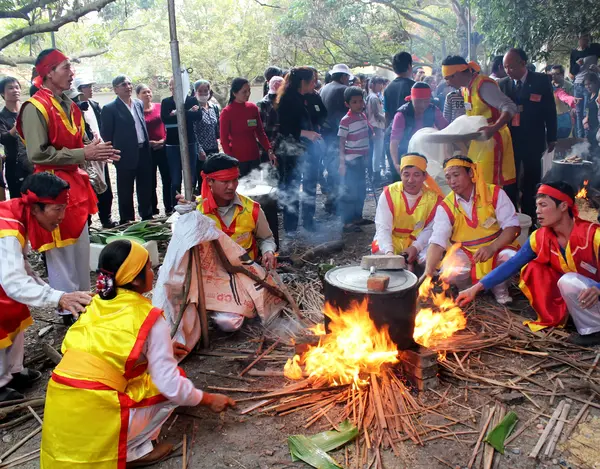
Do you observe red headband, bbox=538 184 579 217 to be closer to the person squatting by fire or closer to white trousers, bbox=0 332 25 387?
the person squatting by fire

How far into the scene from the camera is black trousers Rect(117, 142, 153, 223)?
279 inches

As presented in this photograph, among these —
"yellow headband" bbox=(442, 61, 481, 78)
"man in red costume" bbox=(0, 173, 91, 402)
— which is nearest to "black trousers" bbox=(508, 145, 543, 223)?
"yellow headband" bbox=(442, 61, 481, 78)

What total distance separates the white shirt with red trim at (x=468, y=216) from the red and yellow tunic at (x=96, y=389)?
2817 millimetres

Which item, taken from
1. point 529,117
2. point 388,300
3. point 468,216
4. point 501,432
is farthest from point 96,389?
point 529,117

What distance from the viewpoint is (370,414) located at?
3029 millimetres

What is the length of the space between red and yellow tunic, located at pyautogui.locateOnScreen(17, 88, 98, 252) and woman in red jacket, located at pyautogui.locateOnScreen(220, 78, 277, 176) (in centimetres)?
270

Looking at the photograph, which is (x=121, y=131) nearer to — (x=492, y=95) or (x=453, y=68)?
(x=453, y=68)

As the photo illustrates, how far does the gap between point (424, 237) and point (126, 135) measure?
13.8ft

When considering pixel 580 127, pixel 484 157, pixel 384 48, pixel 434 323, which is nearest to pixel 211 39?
pixel 384 48

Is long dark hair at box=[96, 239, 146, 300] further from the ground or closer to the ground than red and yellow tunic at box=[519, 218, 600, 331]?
further from the ground

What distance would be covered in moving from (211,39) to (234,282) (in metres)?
22.7

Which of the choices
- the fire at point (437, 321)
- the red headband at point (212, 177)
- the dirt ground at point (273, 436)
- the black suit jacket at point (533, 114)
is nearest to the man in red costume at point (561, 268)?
the fire at point (437, 321)

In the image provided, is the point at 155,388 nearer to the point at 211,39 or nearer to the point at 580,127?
the point at 580,127

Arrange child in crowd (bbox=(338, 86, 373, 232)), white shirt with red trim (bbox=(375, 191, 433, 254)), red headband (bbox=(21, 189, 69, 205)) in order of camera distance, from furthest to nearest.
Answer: child in crowd (bbox=(338, 86, 373, 232)) < white shirt with red trim (bbox=(375, 191, 433, 254)) < red headband (bbox=(21, 189, 69, 205))
